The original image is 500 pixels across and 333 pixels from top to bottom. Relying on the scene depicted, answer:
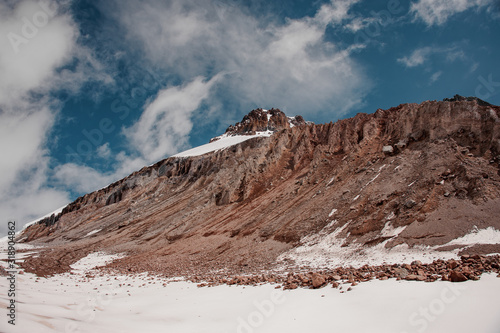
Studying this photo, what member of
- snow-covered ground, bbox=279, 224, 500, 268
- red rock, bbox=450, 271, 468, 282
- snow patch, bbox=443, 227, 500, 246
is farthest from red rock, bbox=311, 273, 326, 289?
snow patch, bbox=443, 227, 500, 246

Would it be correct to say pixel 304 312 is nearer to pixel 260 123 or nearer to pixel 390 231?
pixel 390 231

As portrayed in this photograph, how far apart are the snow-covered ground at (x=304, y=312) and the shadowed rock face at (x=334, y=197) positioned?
21.9 feet

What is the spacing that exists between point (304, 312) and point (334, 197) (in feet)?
52.7

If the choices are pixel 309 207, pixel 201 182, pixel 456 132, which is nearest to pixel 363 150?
pixel 456 132

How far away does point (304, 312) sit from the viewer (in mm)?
5945

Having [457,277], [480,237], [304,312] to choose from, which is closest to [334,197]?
[480,237]

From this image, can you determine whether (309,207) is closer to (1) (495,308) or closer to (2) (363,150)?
(2) (363,150)

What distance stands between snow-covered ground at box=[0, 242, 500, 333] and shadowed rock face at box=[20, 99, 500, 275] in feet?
21.9

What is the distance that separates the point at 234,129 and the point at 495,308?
106 m

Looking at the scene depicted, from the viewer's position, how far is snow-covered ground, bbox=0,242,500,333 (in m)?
4.73

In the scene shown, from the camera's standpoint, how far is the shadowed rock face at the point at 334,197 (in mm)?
14547

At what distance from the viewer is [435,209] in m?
14.3

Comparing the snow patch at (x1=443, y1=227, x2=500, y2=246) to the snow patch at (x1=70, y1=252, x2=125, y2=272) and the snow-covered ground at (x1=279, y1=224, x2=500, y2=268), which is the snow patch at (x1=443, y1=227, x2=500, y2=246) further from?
the snow patch at (x1=70, y1=252, x2=125, y2=272)

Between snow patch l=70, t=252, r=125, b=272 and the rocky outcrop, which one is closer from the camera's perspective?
snow patch l=70, t=252, r=125, b=272
